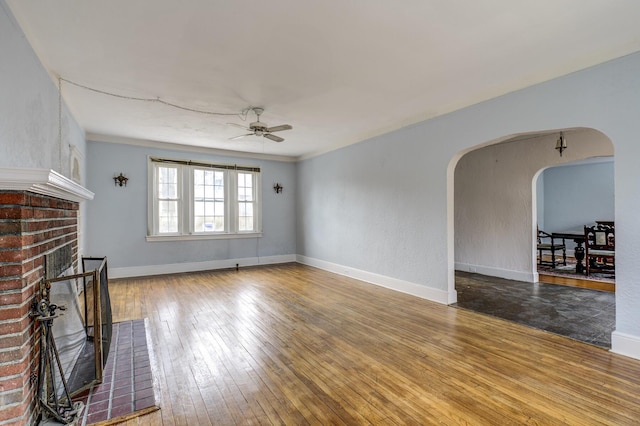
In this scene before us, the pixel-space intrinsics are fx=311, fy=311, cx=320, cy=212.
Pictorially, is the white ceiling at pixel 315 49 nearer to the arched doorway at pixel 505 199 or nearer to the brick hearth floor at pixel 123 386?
the arched doorway at pixel 505 199

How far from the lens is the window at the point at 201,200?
660cm

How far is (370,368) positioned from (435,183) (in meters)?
2.91

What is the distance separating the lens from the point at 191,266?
22.6 feet

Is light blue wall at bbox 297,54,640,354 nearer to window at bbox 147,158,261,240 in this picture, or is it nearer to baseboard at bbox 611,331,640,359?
baseboard at bbox 611,331,640,359

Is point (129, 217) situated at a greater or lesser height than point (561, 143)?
lesser

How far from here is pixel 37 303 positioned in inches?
72.6

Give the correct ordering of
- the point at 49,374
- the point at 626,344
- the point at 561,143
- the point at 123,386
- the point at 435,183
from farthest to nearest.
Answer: the point at 561,143, the point at 435,183, the point at 626,344, the point at 123,386, the point at 49,374

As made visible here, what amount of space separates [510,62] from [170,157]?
245 inches

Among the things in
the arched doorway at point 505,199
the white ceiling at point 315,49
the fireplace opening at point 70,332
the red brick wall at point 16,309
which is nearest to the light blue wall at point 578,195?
the arched doorway at point 505,199

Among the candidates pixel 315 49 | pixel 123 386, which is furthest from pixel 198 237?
pixel 315 49

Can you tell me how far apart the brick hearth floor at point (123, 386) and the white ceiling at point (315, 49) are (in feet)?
9.18

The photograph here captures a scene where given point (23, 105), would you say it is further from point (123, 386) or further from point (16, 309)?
point (123, 386)

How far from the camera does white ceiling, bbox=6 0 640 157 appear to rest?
90.1 inches

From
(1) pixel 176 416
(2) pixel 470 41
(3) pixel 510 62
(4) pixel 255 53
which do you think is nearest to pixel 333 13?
(4) pixel 255 53
